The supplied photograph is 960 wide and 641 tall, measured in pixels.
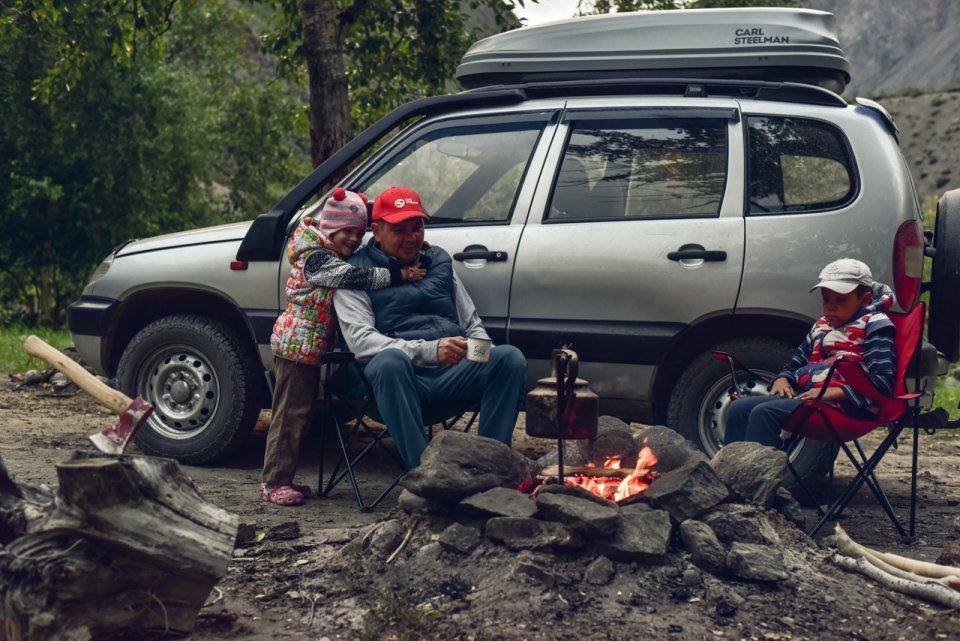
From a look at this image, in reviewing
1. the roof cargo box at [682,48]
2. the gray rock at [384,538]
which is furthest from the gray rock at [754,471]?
the roof cargo box at [682,48]

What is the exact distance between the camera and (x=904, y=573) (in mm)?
4285

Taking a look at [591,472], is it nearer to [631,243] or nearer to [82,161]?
[631,243]

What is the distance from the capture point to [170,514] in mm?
3469

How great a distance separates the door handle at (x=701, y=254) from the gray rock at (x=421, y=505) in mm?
1850

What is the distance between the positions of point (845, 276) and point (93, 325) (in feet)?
13.3

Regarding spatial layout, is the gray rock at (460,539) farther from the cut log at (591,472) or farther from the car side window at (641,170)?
the car side window at (641,170)

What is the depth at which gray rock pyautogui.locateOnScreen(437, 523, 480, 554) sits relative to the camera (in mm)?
4289

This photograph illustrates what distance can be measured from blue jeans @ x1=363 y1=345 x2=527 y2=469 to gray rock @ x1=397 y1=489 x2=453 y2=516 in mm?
574

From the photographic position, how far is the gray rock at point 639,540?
13.6 feet

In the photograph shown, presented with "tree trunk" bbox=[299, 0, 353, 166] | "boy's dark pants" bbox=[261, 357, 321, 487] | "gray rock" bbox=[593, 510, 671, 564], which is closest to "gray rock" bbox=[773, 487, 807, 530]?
"gray rock" bbox=[593, 510, 671, 564]

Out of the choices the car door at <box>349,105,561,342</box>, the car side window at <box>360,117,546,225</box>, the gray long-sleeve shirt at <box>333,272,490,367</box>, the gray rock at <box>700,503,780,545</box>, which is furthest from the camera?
the car side window at <box>360,117,546,225</box>

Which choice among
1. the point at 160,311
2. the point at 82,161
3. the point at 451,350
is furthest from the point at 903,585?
the point at 82,161

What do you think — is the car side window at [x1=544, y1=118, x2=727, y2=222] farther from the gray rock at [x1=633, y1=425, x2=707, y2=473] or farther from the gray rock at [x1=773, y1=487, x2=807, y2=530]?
the gray rock at [x1=773, y1=487, x2=807, y2=530]

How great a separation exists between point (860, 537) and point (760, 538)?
1.12 m
